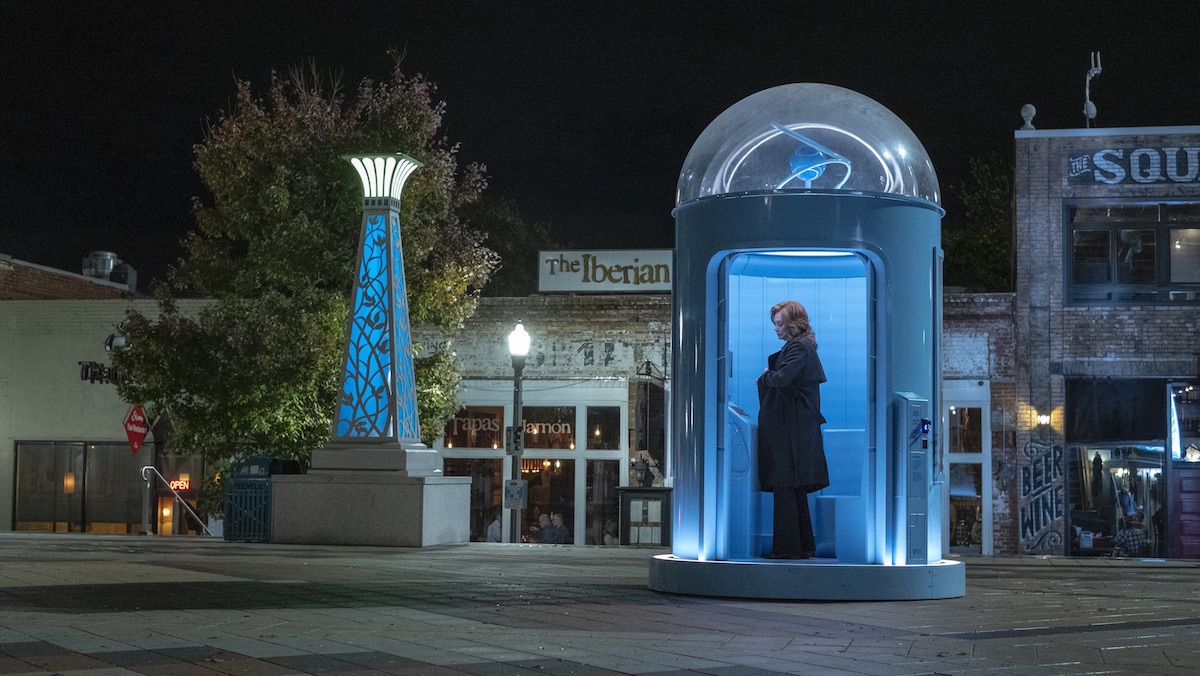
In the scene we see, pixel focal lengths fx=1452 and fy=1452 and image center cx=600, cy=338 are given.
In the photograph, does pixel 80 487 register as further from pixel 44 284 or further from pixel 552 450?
pixel 552 450

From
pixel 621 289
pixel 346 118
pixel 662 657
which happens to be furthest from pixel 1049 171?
pixel 662 657

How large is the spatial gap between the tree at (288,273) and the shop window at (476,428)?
3.69 metres

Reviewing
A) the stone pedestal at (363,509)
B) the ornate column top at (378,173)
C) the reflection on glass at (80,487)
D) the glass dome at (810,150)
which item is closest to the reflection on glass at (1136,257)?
the stone pedestal at (363,509)

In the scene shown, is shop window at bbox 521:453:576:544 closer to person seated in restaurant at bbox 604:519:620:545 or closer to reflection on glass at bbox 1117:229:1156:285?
person seated in restaurant at bbox 604:519:620:545

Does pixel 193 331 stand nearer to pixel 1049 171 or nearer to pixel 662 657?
pixel 1049 171

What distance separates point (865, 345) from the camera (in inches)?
449

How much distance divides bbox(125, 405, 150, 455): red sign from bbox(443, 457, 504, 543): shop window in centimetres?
571

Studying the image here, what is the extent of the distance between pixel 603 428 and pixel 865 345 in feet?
52.6

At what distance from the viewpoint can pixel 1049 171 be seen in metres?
25.5

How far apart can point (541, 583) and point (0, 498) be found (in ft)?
73.8

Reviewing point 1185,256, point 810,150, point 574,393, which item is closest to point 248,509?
point 574,393

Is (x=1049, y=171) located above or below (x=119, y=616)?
above

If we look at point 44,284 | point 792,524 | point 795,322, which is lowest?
point 792,524

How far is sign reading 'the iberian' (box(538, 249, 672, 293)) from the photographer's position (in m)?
27.3
